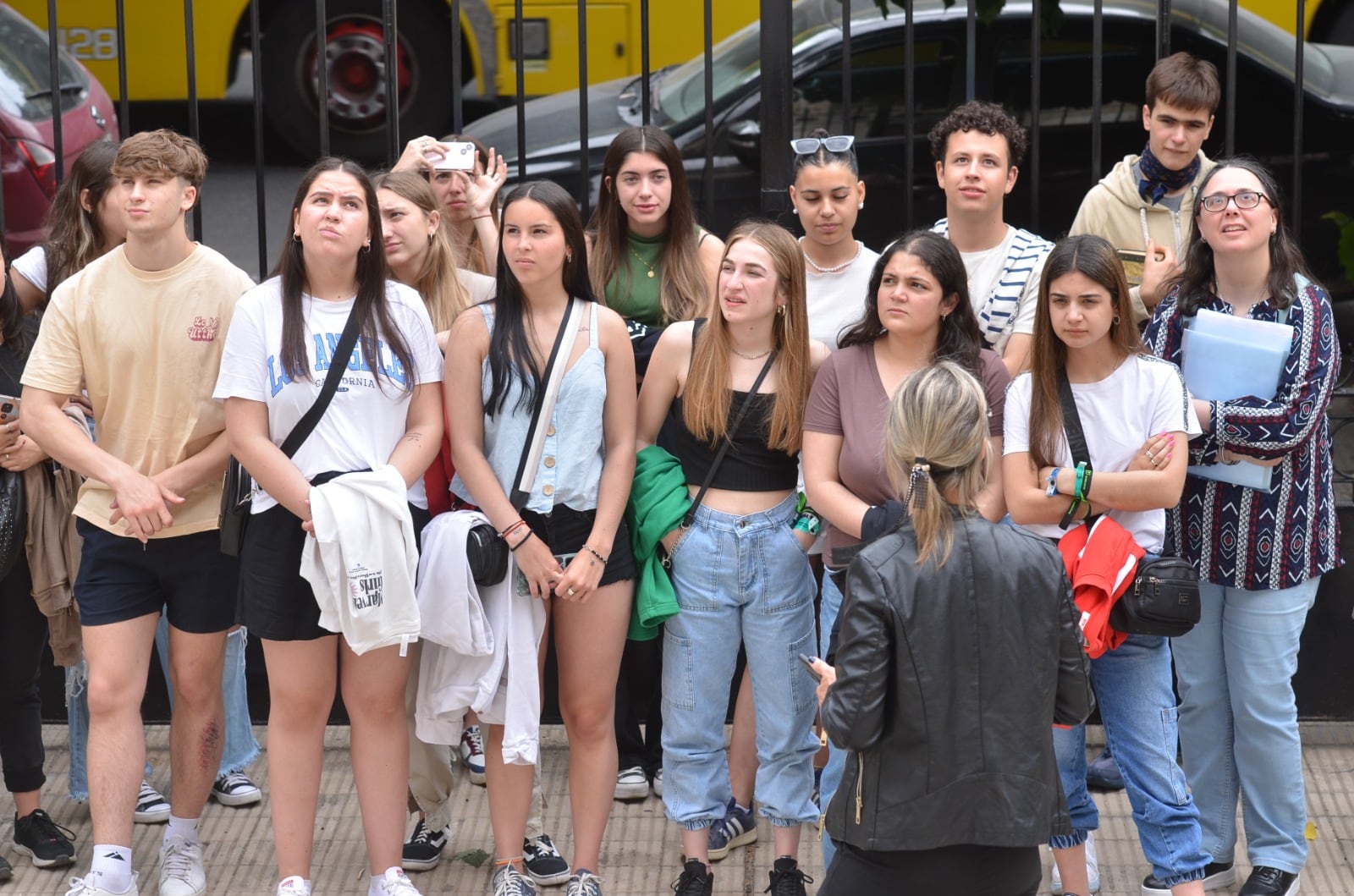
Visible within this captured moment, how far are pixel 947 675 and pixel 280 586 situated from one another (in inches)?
67.1

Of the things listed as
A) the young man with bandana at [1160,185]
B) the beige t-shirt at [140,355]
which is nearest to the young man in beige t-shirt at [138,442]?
the beige t-shirt at [140,355]

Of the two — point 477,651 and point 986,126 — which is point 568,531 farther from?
point 986,126

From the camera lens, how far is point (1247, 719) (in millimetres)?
4066

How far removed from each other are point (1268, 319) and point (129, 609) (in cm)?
298

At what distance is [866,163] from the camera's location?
703 cm

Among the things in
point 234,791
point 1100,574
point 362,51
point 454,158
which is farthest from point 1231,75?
point 362,51

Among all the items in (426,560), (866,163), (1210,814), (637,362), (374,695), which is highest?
(866,163)

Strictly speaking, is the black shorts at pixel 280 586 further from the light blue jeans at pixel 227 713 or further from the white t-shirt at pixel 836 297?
the white t-shirt at pixel 836 297

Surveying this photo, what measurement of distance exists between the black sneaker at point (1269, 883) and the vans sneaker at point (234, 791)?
9.23 feet

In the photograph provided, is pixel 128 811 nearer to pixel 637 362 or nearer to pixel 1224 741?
pixel 637 362

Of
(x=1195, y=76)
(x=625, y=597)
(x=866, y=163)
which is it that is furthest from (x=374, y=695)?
(x=866, y=163)

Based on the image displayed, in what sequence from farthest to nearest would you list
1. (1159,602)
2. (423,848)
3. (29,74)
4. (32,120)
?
1. (29,74)
2. (32,120)
3. (423,848)
4. (1159,602)

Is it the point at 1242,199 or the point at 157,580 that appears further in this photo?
the point at 157,580

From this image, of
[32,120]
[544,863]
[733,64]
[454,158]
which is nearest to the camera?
[544,863]
